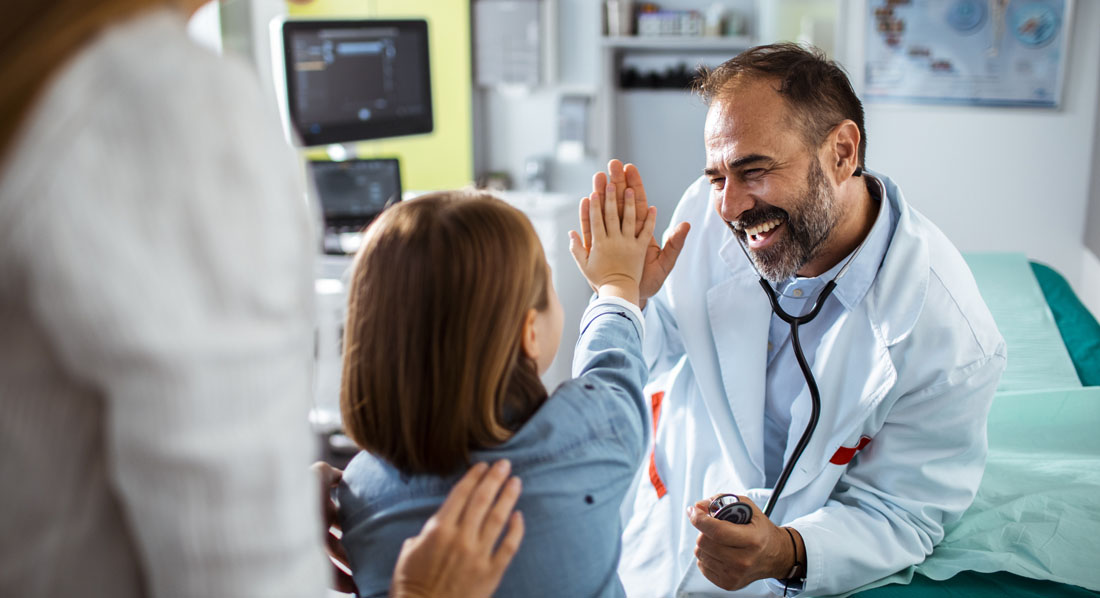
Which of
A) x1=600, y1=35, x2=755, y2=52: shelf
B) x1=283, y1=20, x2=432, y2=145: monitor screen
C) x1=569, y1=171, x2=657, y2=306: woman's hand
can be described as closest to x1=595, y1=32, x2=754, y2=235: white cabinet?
x1=600, y1=35, x2=755, y2=52: shelf

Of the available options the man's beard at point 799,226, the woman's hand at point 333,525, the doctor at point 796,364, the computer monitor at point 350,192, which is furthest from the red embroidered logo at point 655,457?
the computer monitor at point 350,192

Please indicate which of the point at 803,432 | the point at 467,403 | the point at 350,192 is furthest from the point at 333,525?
the point at 350,192

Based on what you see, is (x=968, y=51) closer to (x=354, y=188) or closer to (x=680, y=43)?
(x=680, y=43)

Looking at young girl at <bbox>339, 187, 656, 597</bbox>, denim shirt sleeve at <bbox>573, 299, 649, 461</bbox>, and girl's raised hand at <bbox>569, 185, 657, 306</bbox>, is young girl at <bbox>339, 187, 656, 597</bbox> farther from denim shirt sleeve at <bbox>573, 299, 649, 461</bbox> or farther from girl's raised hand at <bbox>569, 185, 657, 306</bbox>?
girl's raised hand at <bbox>569, 185, 657, 306</bbox>

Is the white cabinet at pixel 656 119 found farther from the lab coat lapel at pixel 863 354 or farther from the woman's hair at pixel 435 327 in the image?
the woman's hair at pixel 435 327

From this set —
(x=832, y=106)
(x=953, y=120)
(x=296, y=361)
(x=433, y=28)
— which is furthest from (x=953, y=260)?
(x=433, y=28)

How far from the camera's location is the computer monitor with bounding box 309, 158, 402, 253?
108 inches

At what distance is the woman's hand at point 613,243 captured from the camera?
3.80ft

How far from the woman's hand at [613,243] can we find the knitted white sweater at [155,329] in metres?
0.68

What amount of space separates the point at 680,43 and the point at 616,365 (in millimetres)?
2749

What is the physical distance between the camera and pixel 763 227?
1410 millimetres

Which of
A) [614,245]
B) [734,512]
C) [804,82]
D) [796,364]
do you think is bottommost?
[734,512]

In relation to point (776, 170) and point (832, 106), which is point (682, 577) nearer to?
point (776, 170)

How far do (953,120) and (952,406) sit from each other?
2.37 meters
